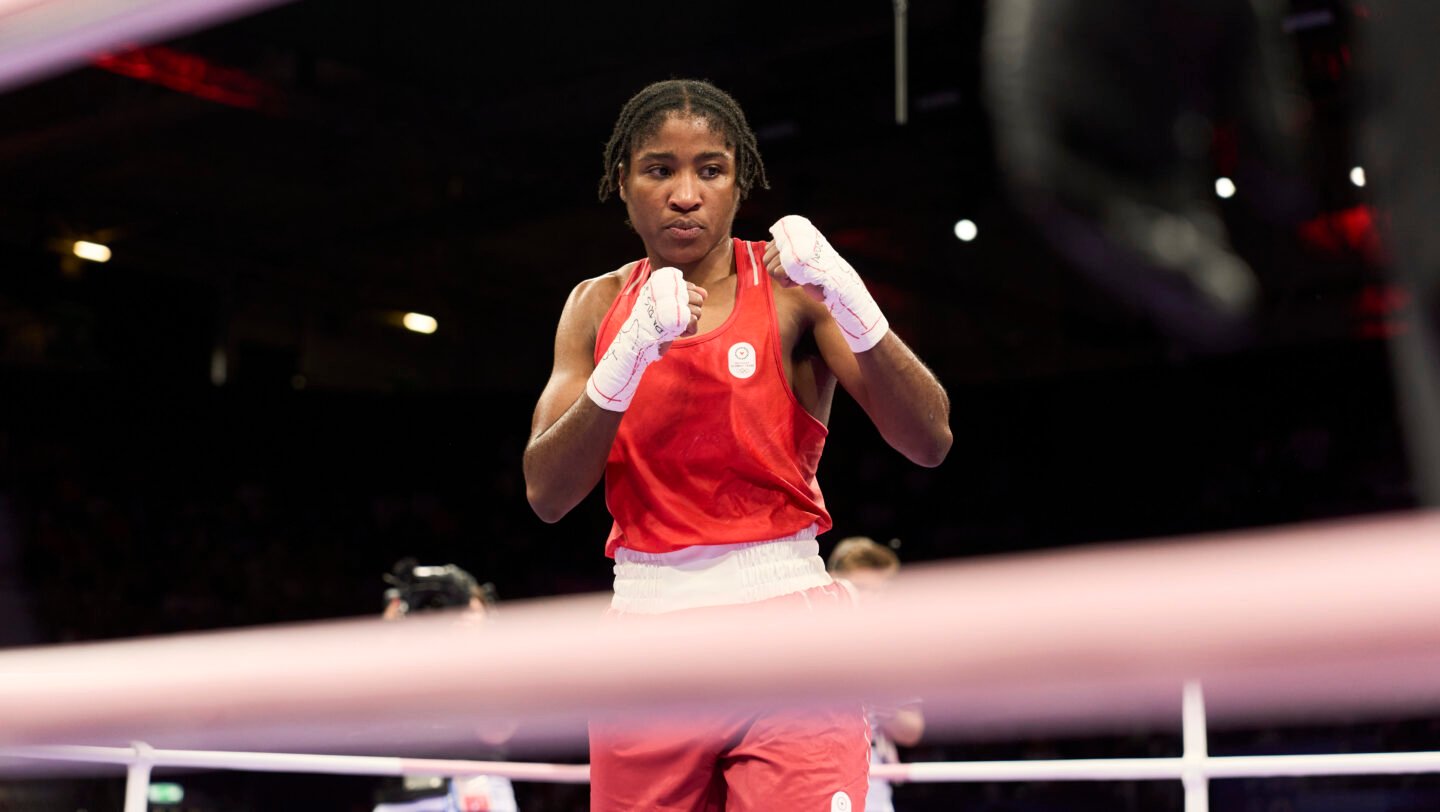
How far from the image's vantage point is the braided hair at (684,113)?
4.51 ft

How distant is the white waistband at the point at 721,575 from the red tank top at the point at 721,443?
0.04 ft

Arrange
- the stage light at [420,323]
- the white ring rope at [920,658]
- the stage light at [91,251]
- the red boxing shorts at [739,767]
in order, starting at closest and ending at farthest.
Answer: the white ring rope at [920,658] → the red boxing shorts at [739,767] → the stage light at [91,251] → the stage light at [420,323]

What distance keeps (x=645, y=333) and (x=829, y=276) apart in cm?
16

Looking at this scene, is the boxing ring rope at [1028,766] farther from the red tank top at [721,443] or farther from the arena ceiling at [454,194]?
the arena ceiling at [454,194]

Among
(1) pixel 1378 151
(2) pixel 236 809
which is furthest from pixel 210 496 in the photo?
(1) pixel 1378 151

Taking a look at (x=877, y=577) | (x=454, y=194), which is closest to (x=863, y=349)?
(x=877, y=577)

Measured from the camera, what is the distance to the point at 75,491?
24.3 feet

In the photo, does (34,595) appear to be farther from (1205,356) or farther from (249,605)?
(1205,356)

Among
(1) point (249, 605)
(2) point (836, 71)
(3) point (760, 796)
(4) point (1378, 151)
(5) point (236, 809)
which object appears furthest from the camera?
(1) point (249, 605)

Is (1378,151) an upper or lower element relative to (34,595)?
lower

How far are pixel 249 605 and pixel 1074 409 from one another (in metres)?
4.35

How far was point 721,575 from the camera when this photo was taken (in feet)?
4.24

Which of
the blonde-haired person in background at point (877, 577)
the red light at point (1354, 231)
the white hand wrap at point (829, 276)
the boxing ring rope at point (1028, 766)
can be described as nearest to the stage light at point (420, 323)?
the blonde-haired person in background at point (877, 577)

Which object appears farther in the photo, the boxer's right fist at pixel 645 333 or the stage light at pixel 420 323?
the stage light at pixel 420 323
